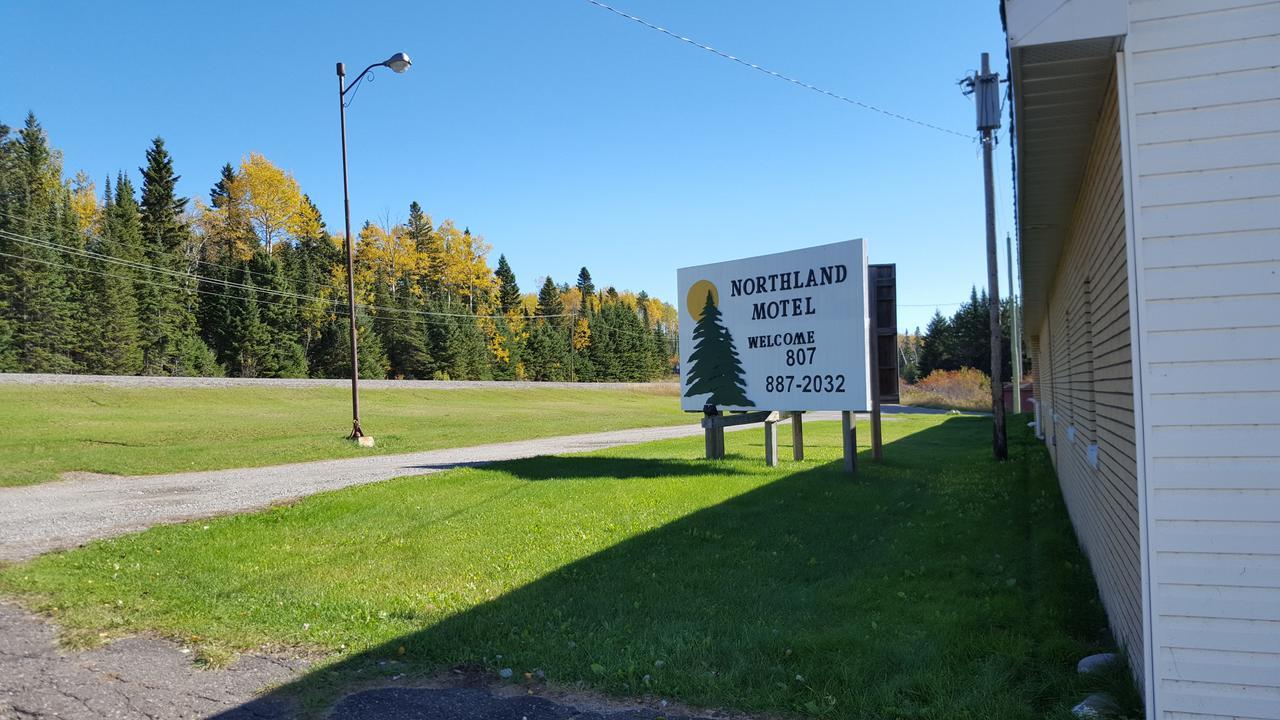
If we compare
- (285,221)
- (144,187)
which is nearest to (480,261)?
(285,221)

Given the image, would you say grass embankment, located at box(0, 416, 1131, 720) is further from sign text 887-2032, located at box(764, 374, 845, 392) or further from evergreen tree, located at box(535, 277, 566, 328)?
evergreen tree, located at box(535, 277, 566, 328)

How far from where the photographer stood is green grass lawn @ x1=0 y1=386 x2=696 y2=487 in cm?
1648

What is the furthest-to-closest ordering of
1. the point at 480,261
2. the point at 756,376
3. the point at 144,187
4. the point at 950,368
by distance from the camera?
the point at 950,368 < the point at 480,261 < the point at 144,187 < the point at 756,376

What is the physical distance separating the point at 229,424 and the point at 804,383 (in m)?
21.3

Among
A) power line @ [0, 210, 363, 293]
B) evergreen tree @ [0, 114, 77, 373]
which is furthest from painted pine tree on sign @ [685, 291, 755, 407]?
power line @ [0, 210, 363, 293]

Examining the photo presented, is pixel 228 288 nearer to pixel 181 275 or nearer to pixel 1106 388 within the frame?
pixel 181 275

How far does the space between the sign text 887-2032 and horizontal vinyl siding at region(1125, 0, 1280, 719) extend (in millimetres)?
8910

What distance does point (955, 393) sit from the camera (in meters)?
57.2

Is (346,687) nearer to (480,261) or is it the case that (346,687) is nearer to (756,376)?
(756,376)

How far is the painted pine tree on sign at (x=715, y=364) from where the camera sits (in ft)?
45.8

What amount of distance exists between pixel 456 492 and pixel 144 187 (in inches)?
2342

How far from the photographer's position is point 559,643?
481cm

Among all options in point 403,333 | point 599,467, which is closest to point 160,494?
point 599,467

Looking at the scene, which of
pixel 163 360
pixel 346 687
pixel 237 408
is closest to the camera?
pixel 346 687
